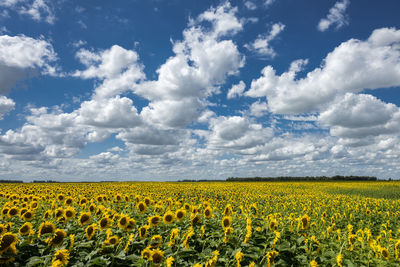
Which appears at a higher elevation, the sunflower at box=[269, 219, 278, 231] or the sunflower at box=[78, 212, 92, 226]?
the sunflower at box=[78, 212, 92, 226]

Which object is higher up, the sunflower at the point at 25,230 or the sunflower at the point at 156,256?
the sunflower at the point at 25,230

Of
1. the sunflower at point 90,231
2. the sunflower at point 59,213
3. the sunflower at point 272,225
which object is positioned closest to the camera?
the sunflower at point 90,231

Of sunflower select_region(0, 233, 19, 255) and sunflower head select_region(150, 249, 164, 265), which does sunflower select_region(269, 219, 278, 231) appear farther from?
sunflower select_region(0, 233, 19, 255)

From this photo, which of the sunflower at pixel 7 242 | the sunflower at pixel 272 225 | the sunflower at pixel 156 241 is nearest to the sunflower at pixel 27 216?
the sunflower at pixel 7 242

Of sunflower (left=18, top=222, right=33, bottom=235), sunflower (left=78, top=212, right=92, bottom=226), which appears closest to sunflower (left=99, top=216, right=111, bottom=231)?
sunflower (left=78, top=212, right=92, bottom=226)

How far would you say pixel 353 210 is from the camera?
1599cm

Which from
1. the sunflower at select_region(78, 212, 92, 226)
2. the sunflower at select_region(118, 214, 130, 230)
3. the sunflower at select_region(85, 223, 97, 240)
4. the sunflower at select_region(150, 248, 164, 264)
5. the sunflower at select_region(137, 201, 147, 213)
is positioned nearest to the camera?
the sunflower at select_region(150, 248, 164, 264)

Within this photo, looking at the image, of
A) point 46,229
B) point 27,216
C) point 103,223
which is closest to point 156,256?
point 103,223

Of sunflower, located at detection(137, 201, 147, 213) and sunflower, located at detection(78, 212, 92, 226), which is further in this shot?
sunflower, located at detection(137, 201, 147, 213)

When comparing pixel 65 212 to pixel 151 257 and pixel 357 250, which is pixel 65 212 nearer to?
pixel 151 257

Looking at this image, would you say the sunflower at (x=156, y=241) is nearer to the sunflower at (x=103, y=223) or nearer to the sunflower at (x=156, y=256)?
the sunflower at (x=156, y=256)

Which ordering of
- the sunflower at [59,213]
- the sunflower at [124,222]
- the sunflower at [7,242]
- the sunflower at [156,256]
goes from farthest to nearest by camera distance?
1. the sunflower at [59,213]
2. the sunflower at [124,222]
3. the sunflower at [7,242]
4. the sunflower at [156,256]

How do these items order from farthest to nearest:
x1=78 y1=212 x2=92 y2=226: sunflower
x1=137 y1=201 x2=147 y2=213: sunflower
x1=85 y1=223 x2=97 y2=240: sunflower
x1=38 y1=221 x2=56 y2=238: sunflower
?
x1=137 y1=201 x2=147 y2=213: sunflower → x1=78 y1=212 x2=92 y2=226: sunflower → x1=38 y1=221 x2=56 y2=238: sunflower → x1=85 y1=223 x2=97 y2=240: sunflower

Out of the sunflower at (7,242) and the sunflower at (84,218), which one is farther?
the sunflower at (84,218)
